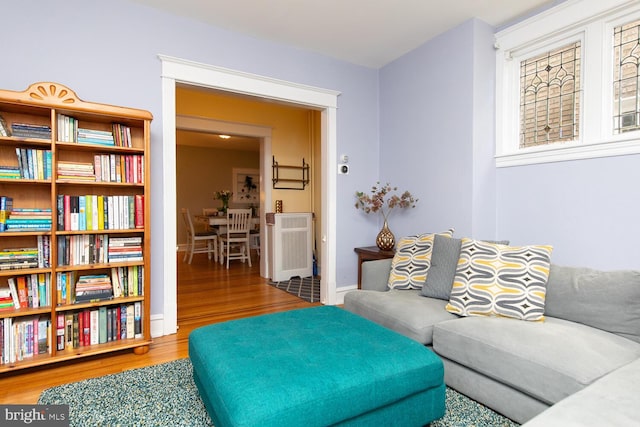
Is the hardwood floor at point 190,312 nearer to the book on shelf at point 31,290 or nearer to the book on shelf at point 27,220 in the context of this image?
the book on shelf at point 31,290

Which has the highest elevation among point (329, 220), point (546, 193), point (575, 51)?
point (575, 51)

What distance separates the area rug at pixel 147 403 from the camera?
162 centimetres

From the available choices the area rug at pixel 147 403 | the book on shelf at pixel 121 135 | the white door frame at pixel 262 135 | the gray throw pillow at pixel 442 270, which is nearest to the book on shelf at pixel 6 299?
the area rug at pixel 147 403

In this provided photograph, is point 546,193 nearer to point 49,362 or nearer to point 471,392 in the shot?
point 471,392

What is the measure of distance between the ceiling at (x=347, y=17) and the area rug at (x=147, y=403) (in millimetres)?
2801

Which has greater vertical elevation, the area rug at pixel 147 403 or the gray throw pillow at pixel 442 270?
the gray throw pillow at pixel 442 270

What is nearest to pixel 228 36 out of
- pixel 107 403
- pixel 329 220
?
pixel 329 220

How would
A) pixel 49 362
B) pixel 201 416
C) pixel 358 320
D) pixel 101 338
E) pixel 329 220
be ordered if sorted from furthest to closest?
pixel 329 220 < pixel 101 338 < pixel 49 362 < pixel 358 320 < pixel 201 416

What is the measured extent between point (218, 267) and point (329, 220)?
10.3 feet

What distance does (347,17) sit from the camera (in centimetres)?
294

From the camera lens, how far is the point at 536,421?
980 mm

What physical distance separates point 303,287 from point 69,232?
2853 mm

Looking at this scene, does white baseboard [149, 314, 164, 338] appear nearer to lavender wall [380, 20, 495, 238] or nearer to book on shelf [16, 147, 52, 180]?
book on shelf [16, 147, 52, 180]

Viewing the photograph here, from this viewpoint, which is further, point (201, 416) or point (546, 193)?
point (546, 193)
